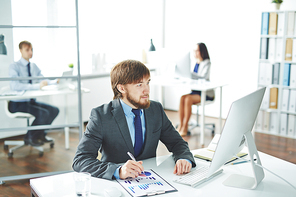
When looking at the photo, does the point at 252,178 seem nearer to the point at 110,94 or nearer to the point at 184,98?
the point at 184,98

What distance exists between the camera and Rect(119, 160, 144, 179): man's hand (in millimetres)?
1582

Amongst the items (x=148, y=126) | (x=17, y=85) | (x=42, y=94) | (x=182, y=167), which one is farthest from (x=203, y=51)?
(x=182, y=167)

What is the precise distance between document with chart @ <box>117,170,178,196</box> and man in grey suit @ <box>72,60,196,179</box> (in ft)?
0.47

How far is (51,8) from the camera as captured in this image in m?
3.24

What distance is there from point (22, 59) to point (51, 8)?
561 mm

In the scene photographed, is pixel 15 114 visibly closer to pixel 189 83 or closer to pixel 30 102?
pixel 30 102

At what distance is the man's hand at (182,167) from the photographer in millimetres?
1694

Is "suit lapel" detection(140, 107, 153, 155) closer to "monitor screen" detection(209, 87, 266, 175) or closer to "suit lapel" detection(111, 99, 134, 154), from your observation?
"suit lapel" detection(111, 99, 134, 154)

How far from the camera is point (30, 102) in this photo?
133 inches

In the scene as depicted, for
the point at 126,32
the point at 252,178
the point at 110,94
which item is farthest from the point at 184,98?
the point at 252,178

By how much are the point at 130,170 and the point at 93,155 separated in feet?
0.94

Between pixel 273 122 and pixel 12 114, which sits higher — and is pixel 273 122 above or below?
below

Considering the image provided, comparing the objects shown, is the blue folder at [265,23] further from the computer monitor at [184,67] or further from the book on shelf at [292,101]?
the computer monitor at [184,67]

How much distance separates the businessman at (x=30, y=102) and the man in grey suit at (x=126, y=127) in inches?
64.2
